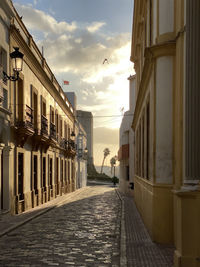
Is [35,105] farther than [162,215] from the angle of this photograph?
Yes

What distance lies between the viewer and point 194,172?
20.7ft

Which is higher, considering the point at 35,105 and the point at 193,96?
the point at 35,105

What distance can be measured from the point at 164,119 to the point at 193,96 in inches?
82.4

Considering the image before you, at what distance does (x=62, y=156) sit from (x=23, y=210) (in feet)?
42.4

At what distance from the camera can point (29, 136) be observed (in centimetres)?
1576

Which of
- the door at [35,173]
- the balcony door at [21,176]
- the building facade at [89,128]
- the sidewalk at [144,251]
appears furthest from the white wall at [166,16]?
the building facade at [89,128]

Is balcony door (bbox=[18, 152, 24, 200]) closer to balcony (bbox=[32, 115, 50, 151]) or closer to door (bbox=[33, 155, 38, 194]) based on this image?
balcony (bbox=[32, 115, 50, 151])

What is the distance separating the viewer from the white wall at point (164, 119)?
27.7 feet

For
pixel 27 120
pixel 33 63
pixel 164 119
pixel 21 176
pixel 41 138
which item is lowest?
pixel 21 176

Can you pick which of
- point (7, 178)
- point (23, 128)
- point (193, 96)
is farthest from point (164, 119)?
point (23, 128)

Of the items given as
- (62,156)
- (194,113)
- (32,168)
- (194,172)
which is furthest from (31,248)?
(62,156)

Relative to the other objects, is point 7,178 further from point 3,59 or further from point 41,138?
point 41,138

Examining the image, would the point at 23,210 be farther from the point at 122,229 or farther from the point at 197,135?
the point at 197,135

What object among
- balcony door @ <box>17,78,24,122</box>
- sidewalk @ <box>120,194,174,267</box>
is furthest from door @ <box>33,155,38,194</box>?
sidewalk @ <box>120,194,174,267</box>
